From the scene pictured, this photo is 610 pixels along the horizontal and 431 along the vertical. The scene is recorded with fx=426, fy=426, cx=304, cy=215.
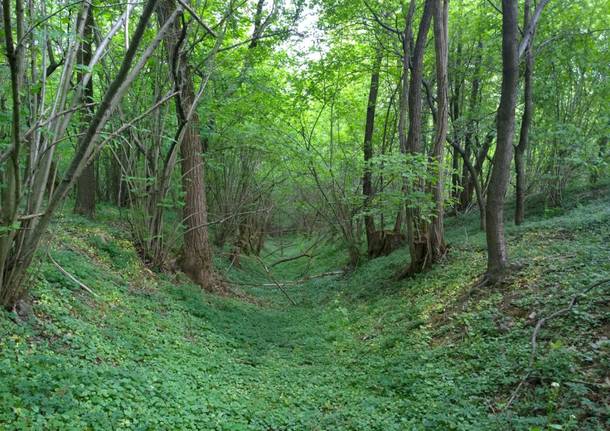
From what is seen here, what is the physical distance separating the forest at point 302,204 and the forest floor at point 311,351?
1.3 inches

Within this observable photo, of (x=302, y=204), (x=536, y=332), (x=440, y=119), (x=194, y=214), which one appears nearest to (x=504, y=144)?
(x=440, y=119)

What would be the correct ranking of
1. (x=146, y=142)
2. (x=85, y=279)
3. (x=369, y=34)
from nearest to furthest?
1. (x=85, y=279)
2. (x=146, y=142)
3. (x=369, y=34)

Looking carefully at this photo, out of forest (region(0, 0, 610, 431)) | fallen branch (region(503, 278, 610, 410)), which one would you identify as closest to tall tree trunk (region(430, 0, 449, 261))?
forest (region(0, 0, 610, 431))

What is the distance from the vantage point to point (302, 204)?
14312mm

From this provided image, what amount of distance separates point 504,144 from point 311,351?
4.56 metres

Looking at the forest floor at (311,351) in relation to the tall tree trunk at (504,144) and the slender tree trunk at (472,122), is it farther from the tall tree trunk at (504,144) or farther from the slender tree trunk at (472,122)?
the slender tree trunk at (472,122)

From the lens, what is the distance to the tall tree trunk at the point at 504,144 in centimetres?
673

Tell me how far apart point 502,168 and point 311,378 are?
442 centimetres

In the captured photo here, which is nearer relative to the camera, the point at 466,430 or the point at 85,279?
the point at 466,430

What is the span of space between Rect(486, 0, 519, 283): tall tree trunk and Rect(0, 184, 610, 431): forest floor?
0.41 meters

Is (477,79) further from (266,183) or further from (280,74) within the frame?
(266,183)

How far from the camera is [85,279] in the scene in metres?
6.04

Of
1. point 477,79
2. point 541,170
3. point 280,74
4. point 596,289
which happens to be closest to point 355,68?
point 280,74

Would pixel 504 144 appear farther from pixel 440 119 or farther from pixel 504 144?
pixel 440 119
